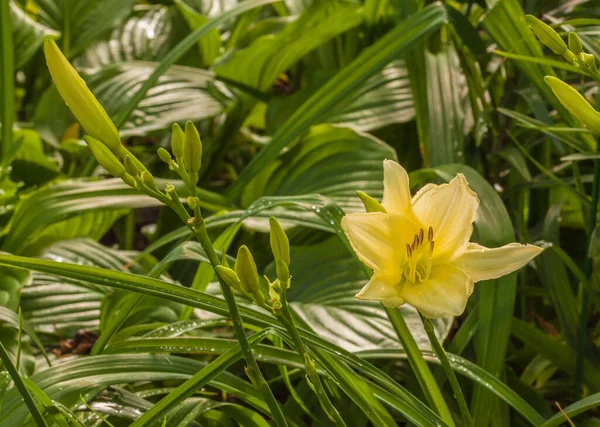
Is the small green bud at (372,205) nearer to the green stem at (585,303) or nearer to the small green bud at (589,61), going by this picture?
the small green bud at (589,61)

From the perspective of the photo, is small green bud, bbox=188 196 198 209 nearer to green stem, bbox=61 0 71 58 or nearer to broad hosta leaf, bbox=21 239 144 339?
broad hosta leaf, bbox=21 239 144 339

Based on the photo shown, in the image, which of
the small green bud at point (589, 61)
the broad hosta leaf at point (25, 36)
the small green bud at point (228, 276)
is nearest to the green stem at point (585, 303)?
the small green bud at point (589, 61)

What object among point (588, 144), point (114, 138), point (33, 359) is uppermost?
point (114, 138)

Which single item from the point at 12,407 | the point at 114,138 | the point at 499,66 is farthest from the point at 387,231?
the point at 499,66

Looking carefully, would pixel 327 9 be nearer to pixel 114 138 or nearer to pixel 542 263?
pixel 542 263

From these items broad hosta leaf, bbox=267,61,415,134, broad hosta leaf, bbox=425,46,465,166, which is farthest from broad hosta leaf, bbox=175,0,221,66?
broad hosta leaf, bbox=425,46,465,166

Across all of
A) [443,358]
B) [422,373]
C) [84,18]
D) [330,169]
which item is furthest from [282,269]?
[84,18]
